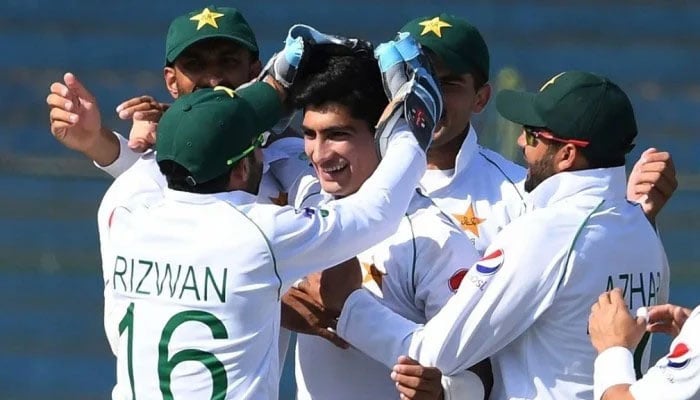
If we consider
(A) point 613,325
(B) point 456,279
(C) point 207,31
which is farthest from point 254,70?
(A) point 613,325

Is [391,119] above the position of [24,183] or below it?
above

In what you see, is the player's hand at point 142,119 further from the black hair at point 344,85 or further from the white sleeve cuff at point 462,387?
the white sleeve cuff at point 462,387

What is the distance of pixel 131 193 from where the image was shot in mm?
3225

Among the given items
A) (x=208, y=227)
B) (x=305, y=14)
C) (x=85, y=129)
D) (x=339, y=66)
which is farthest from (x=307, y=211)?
(x=305, y=14)

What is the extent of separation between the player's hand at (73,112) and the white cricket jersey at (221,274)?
56 cm

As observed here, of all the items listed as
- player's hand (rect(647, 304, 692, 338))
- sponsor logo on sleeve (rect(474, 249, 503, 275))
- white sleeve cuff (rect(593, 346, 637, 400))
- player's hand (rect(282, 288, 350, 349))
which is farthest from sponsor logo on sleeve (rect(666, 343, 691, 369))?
player's hand (rect(282, 288, 350, 349))

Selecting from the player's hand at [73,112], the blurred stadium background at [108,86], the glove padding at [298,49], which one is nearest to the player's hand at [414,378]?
the glove padding at [298,49]

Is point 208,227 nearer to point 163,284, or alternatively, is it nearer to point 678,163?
point 163,284

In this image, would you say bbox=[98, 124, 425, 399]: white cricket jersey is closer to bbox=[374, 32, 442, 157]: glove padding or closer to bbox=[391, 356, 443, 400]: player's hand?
bbox=[374, 32, 442, 157]: glove padding

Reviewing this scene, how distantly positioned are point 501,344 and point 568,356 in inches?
5.3

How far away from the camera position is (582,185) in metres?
2.91

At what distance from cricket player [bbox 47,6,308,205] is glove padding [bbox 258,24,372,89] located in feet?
1.14

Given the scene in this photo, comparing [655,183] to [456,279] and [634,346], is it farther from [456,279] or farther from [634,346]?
[634,346]

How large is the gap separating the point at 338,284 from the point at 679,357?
2.43ft
